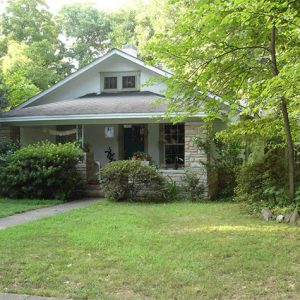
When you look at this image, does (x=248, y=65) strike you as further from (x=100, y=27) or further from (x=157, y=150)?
(x=100, y=27)

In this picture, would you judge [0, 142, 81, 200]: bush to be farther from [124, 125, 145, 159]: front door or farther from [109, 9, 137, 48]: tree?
[109, 9, 137, 48]: tree

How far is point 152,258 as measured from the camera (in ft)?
18.6

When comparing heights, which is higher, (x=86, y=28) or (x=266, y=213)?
(x=86, y=28)

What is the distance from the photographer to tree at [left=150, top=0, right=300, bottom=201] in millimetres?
7543

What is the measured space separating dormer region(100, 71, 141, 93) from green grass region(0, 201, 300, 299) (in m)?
8.67

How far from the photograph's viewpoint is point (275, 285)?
4.60 meters

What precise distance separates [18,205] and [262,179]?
251 inches

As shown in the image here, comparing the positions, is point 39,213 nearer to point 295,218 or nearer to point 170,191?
point 170,191

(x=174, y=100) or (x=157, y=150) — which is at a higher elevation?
(x=174, y=100)

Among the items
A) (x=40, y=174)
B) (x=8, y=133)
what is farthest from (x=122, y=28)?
(x=40, y=174)

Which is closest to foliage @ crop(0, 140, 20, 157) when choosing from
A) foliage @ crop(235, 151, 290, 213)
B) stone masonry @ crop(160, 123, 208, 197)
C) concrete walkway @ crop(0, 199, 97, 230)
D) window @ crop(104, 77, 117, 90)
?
concrete walkway @ crop(0, 199, 97, 230)

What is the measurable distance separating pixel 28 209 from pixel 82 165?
3.25 metres

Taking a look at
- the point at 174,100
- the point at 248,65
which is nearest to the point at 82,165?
the point at 174,100

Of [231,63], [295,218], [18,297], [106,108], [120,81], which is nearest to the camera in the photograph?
[18,297]
